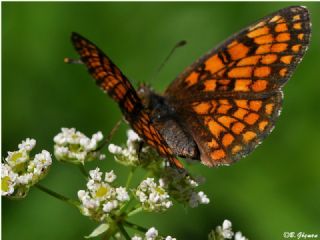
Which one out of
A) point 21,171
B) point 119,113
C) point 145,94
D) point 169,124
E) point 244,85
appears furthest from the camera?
point 119,113

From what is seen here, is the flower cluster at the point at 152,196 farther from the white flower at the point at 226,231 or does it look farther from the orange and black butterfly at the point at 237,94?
the white flower at the point at 226,231

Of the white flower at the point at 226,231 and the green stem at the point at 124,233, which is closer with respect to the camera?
the green stem at the point at 124,233

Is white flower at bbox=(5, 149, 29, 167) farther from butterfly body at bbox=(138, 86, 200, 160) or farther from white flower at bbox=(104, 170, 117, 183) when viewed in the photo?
butterfly body at bbox=(138, 86, 200, 160)

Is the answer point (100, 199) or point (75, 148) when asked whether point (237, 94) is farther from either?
point (100, 199)

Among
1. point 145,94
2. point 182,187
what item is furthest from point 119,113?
point 182,187

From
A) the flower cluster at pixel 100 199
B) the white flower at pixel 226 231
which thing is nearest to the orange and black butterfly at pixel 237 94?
the white flower at pixel 226 231

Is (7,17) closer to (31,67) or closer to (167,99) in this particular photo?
(31,67)
